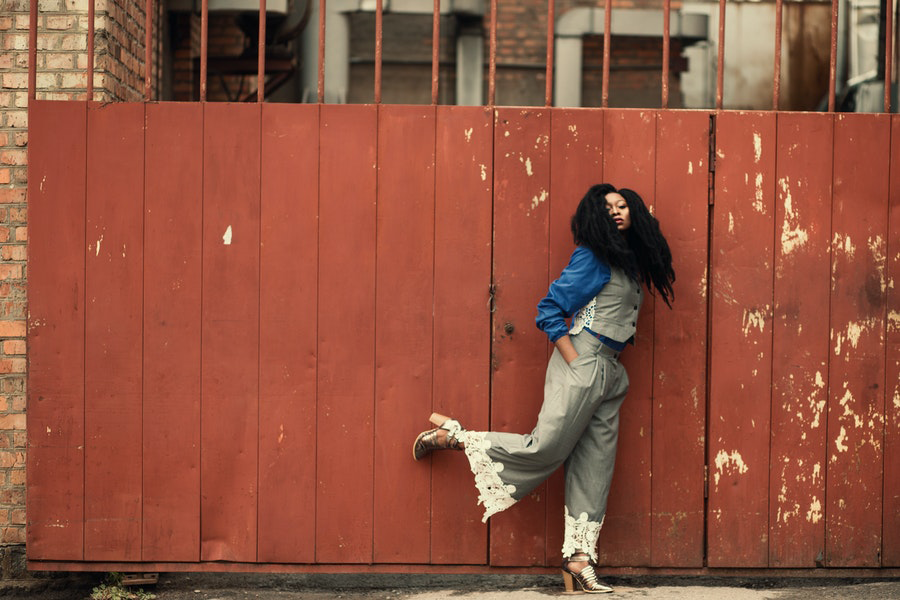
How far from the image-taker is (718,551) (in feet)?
13.6

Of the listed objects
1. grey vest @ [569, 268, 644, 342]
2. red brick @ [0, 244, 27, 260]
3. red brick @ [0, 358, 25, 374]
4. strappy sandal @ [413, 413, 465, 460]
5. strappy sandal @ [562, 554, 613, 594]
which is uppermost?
red brick @ [0, 244, 27, 260]

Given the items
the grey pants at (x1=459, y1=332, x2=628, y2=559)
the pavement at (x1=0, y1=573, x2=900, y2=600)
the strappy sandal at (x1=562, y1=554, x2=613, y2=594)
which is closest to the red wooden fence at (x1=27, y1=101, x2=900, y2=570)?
the pavement at (x1=0, y1=573, x2=900, y2=600)

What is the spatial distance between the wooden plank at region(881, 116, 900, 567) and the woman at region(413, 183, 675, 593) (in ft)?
3.31

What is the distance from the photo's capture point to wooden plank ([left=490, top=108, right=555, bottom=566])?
162 inches

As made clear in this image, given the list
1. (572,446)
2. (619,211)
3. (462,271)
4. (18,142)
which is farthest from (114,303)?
(619,211)

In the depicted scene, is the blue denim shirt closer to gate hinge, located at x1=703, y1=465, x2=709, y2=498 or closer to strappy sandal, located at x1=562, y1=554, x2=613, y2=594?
gate hinge, located at x1=703, y1=465, x2=709, y2=498

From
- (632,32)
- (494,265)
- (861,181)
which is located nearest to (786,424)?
(861,181)

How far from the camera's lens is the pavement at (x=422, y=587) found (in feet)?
13.4

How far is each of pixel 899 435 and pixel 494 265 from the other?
1924 millimetres

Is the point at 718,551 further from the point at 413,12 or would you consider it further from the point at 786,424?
the point at 413,12

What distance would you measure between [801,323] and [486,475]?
153 centimetres

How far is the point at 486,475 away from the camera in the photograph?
3.91 metres

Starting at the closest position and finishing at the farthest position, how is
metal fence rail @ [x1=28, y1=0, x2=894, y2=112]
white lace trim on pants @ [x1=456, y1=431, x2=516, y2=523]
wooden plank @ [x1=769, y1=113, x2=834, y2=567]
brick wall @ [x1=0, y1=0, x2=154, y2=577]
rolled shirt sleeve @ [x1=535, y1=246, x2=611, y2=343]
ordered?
rolled shirt sleeve @ [x1=535, y1=246, x2=611, y2=343] < white lace trim on pants @ [x1=456, y1=431, x2=516, y2=523] < metal fence rail @ [x1=28, y1=0, x2=894, y2=112] < wooden plank @ [x1=769, y1=113, x2=834, y2=567] < brick wall @ [x1=0, y1=0, x2=154, y2=577]

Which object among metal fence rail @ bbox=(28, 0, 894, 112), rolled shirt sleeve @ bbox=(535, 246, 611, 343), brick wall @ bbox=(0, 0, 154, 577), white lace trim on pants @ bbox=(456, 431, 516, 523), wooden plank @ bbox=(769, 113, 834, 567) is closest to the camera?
rolled shirt sleeve @ bbox=(535, 246, 611, 343)
